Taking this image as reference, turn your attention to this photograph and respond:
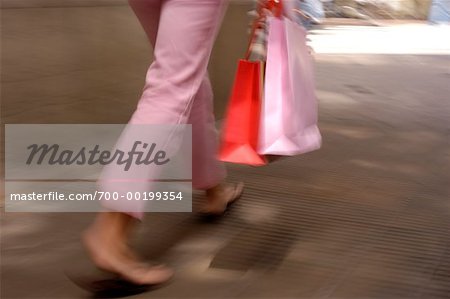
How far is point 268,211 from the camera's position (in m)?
1.88

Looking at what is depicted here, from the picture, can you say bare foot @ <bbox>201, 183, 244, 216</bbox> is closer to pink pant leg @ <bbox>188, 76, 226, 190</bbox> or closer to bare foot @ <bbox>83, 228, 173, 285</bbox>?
pink pant leg @ <bbox>188, 76, 226, 190</bbox>

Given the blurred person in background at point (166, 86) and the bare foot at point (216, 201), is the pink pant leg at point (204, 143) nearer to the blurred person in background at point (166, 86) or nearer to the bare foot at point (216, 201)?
the bare foot at point (216, 201)

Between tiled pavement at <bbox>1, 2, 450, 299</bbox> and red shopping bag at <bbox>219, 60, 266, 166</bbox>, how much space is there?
1.01 ft

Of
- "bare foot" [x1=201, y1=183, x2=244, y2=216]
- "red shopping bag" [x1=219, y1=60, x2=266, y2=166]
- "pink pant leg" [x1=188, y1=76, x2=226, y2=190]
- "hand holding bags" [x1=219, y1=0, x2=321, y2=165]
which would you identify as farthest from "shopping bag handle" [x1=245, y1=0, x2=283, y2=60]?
"bare foot" [x1=201, y1=183, x2=244, y2=216]

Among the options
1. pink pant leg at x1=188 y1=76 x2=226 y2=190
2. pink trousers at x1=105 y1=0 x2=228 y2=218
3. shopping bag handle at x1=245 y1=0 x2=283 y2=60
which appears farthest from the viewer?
pink pant leg at x1=188 y1=76 x2=226 y2=190

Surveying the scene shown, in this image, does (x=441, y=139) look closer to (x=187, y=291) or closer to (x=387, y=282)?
(x=387, y=282)

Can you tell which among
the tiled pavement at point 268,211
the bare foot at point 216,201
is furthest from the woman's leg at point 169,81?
the bare foot at point 216,201

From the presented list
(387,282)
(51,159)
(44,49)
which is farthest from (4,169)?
(387,282)

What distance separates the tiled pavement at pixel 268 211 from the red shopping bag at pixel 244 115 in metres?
0.31

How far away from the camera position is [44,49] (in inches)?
86.7

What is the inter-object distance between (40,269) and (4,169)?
721 millimetres

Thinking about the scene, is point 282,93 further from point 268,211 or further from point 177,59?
point 268,211

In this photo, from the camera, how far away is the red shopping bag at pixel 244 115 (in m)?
1.45

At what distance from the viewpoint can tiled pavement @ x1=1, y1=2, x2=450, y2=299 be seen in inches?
57.9
